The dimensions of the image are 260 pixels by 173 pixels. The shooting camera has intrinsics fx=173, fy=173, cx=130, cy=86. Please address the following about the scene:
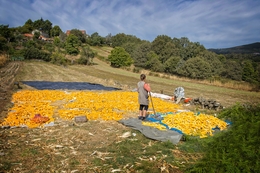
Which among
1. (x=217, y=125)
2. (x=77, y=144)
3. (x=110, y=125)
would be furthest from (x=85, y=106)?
(x=217, y=125)

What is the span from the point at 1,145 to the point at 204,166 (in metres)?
5.61

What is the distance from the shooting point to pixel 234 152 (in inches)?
179

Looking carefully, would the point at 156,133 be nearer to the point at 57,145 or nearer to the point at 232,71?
the point at 57,145

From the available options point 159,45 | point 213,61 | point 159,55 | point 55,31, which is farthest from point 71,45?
point 55,31

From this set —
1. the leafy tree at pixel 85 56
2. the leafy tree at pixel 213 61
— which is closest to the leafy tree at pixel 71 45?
the leafy tree at pixel 85 56

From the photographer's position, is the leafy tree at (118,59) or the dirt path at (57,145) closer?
the dirt path at (57,145)

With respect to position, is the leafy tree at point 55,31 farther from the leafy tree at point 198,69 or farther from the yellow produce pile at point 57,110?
the yellow produce pile at point 57,110

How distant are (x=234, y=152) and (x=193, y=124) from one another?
8.29 feet

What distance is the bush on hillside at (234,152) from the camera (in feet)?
13.2

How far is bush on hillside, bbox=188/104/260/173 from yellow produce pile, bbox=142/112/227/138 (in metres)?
0.80

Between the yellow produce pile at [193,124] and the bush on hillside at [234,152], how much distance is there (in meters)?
0.80

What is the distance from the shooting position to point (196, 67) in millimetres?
51438

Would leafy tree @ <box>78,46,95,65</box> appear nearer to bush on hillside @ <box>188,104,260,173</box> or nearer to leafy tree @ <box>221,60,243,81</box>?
bush on hillside @ <box>188,104,260,173</box>

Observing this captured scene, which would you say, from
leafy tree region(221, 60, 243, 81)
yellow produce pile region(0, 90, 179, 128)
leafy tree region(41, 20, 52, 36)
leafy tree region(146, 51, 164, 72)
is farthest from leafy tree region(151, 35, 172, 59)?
leafy tree region(41, 20, 52, 36)
